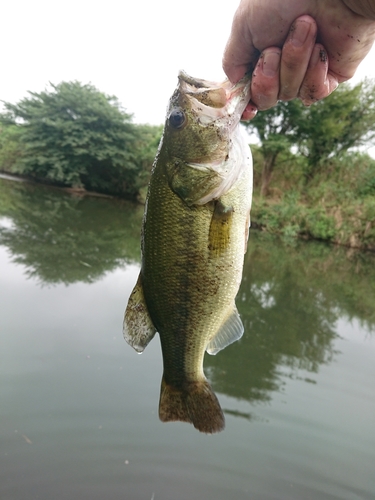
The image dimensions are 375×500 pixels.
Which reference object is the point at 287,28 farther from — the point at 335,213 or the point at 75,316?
the point at 335,213

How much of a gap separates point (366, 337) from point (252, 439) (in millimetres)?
4041

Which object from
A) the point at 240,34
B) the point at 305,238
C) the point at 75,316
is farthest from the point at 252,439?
the point at 305,238

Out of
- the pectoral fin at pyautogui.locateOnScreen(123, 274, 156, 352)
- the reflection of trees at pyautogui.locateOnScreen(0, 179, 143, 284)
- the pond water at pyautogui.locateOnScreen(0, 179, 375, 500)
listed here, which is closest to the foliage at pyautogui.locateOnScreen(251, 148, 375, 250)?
the reflection of trees at pyautogui.locateOnScreen(0, 179, 143, 284)

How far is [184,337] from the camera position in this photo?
1.72 meters

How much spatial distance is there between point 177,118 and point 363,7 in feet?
2.70

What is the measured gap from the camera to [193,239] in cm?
160

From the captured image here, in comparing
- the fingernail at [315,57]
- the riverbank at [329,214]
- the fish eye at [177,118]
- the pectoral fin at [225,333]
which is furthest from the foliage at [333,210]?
the fish eye at [177,118]

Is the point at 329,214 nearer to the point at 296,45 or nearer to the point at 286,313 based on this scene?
the point at 286,313

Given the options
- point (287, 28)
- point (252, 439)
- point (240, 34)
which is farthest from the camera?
point (252, 439)

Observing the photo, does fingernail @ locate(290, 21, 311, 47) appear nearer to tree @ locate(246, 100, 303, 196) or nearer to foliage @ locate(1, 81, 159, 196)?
tree @ locate(246, 100, 303, 196)

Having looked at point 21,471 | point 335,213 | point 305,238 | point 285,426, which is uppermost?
point 335,213

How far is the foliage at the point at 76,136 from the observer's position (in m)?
27.0

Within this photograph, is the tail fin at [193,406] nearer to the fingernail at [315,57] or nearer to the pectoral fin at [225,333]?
the pectoral fin at [225,333]

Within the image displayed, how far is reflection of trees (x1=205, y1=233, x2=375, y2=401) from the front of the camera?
17.0ft
